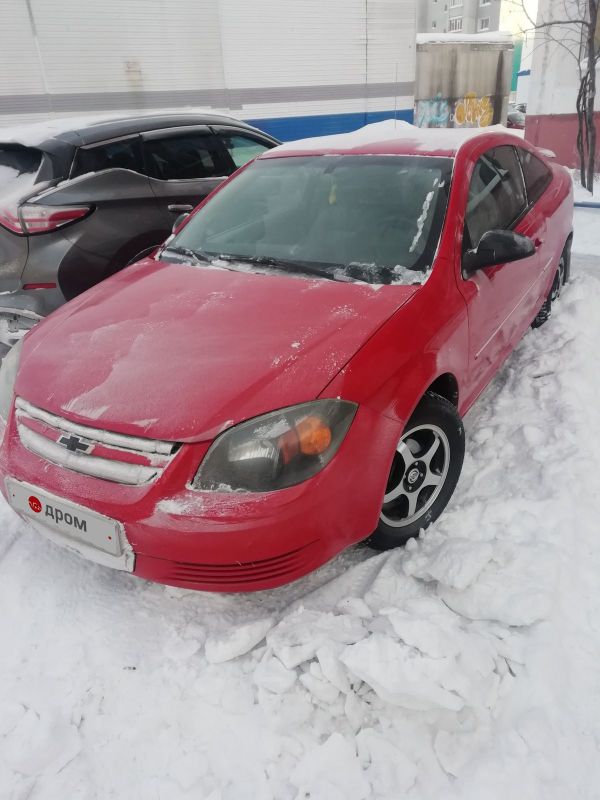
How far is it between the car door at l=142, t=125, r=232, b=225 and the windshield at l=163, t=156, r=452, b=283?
1.11m

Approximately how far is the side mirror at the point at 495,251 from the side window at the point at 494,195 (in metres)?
0.09

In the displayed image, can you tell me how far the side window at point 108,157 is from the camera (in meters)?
3.77

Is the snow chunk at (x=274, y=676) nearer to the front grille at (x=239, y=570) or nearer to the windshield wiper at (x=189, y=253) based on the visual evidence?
the front grille at (x=239, y=570)

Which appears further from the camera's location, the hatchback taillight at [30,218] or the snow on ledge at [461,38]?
the snow on ledge at [461,38]

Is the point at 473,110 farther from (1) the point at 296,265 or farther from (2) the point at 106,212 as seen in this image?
(1) the point at 296,265

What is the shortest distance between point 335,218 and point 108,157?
85.1 inches

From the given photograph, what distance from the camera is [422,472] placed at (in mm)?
2277

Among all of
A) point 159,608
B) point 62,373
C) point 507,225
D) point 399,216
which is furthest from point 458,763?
point 507,225

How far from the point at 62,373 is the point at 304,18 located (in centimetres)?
1420

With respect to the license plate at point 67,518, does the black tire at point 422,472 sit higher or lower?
lower

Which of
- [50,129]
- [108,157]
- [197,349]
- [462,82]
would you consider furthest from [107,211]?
[462,82]

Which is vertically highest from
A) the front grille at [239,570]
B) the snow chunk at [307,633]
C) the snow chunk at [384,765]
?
the front grille at [239,570]

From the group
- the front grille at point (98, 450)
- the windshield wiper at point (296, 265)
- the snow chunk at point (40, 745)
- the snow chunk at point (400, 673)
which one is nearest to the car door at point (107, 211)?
the windshield wiper at point (296, 265)

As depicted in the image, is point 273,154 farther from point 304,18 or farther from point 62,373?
point 304,18
